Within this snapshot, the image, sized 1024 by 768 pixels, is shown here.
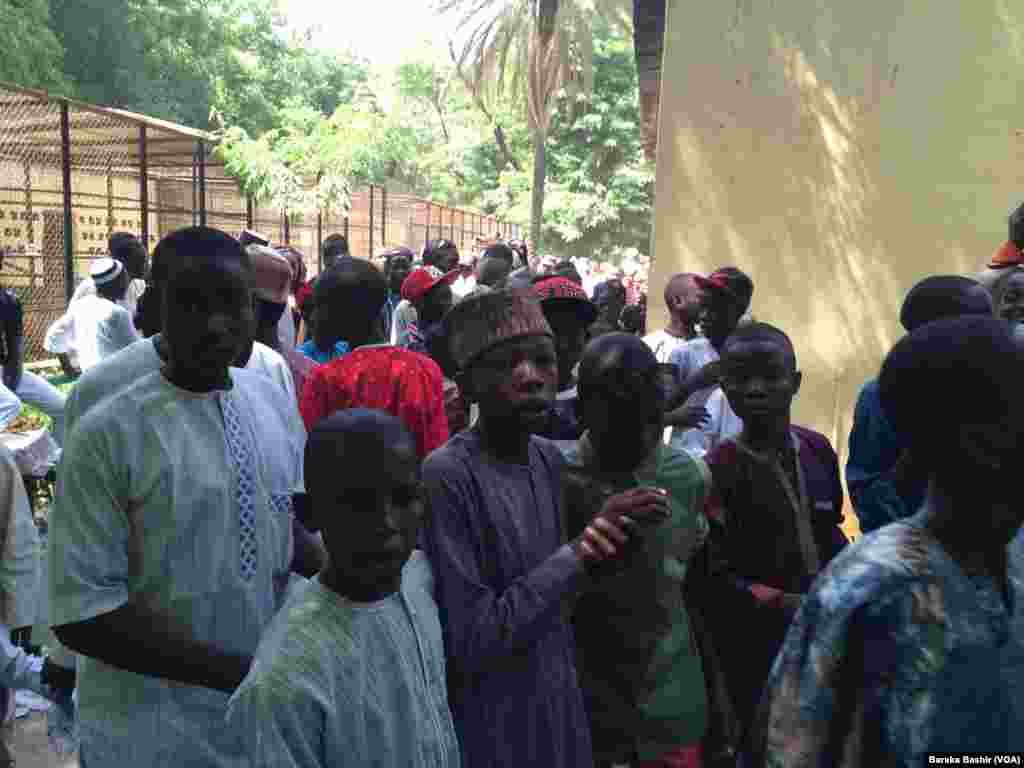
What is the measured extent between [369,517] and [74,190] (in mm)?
12556

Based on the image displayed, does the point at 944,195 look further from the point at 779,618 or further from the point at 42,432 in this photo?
the point at 42,432

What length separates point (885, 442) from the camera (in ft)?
10.5

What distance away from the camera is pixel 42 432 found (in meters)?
6.97

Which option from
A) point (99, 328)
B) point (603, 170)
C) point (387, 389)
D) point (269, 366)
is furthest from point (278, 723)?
point (603, 170)

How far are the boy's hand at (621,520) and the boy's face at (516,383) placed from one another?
38 centimetres

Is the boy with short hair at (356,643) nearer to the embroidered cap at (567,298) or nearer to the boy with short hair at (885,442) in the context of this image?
the boy with short hair at (885,442)

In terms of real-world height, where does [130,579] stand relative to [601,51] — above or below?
below

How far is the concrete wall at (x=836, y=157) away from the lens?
6.38 metres

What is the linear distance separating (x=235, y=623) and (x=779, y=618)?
155 centimetres

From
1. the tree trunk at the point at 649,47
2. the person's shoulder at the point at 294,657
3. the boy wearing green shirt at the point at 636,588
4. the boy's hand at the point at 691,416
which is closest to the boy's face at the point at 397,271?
the tree trunk at the point at 649,47

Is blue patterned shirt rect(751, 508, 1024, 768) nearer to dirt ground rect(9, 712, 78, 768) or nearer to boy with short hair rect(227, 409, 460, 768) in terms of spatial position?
boy with short hair rect(227, 409, 460, 768)

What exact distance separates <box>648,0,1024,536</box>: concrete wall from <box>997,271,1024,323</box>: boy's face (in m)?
2.44

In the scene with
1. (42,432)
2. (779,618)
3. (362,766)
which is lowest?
(42,432)

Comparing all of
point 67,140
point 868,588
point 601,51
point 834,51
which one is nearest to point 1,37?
point 67,140
